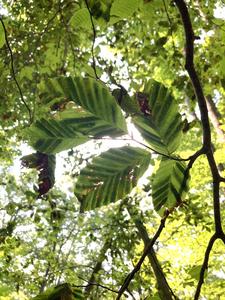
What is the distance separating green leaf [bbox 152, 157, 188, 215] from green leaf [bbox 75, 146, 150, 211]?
58mm

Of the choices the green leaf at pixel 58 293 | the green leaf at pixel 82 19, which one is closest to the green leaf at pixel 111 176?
the green leaf at pixel 58 293

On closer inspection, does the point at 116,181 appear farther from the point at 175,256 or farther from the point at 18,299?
the point at 18,299

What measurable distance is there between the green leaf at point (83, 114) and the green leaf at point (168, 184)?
17cm

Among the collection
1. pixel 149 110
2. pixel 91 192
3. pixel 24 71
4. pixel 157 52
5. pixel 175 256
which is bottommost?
pixel 91 192

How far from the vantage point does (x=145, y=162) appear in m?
0.81

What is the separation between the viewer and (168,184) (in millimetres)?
879

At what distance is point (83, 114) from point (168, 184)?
28 centimetres

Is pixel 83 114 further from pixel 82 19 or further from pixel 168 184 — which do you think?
pixel 82 19

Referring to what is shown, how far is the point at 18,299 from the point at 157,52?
19.3 m

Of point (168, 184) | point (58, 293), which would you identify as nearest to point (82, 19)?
point (168, 184)

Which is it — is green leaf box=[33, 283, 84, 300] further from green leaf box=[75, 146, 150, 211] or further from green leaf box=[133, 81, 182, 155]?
green leaf box=[133, 81, 182, 155]

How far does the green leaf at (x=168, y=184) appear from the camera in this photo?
84 cm

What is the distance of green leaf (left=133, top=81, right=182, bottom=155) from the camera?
0.76 metres

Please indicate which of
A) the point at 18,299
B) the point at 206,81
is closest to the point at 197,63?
the point at 206,81
